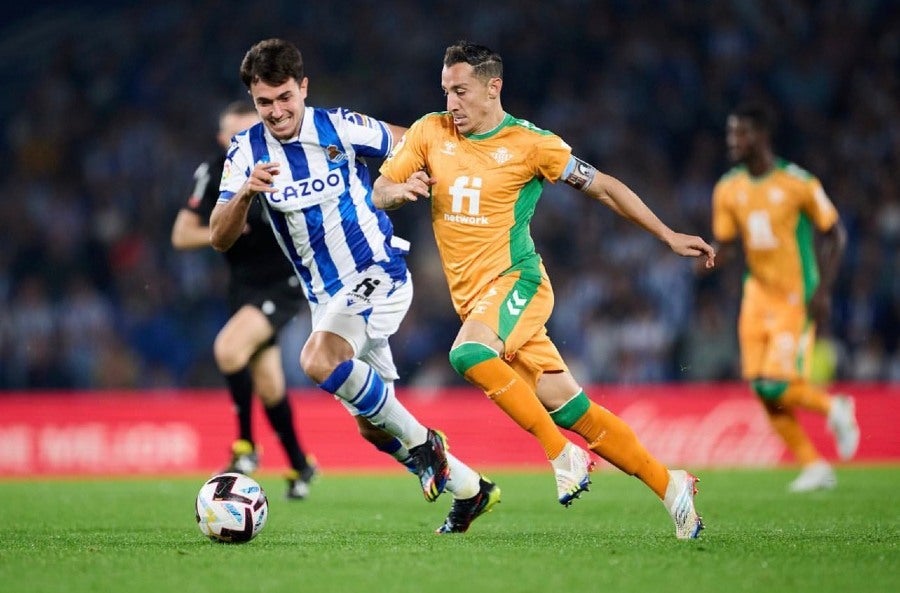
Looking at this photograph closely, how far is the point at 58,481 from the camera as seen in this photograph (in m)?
12.1

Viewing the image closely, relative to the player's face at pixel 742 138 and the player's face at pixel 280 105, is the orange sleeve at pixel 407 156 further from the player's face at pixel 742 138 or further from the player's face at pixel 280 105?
the player's face at pixel 742 138

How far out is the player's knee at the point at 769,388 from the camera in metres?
10.2

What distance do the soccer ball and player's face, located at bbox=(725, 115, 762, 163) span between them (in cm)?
578

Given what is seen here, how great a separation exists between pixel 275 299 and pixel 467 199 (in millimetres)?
3061

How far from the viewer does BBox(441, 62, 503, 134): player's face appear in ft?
20.5

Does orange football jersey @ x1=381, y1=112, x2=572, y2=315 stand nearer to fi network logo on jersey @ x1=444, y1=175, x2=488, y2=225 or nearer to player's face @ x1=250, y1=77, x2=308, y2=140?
fi network logo on jersey @ x1=444, y1=175, x2=488, y2=225

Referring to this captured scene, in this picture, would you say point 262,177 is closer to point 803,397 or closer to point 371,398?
point 371,398

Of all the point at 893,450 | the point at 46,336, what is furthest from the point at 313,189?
the point at 46,336

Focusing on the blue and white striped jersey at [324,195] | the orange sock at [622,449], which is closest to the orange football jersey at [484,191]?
the blue and white striped jersey at [324,195]

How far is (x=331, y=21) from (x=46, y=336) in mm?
6763

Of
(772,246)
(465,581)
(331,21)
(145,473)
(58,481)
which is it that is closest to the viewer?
(465,581)

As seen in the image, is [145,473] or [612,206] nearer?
[612,206]

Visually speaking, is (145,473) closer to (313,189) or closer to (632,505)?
(632,505)

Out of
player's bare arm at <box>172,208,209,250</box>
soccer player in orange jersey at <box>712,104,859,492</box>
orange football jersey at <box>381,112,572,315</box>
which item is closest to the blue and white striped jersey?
orange football jersey at <box>381,112,572,315</box>
